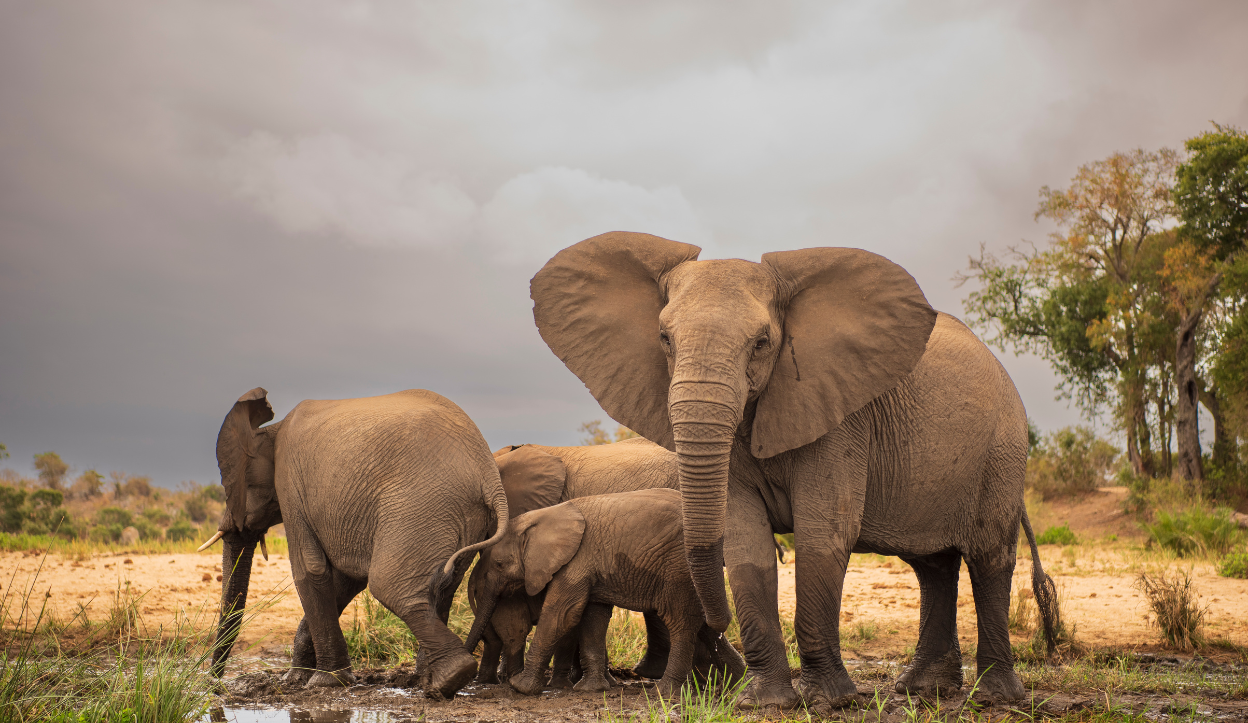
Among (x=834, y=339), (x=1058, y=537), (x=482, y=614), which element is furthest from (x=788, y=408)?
(x=1058, y=537)

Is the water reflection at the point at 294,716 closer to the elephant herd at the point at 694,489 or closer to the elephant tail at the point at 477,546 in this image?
the elephant herd at the point at 694,489

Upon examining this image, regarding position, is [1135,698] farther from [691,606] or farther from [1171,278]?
[1171,278]

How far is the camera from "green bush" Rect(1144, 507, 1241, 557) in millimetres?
15875

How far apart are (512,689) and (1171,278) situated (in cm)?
2862

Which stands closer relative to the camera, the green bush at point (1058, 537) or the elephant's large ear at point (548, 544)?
the elephant's large ear at point (548, 544)

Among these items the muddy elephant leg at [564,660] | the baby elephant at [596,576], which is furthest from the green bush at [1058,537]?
the muddy elephant leg at [564,660]

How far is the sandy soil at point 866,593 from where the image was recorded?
10.1 metres

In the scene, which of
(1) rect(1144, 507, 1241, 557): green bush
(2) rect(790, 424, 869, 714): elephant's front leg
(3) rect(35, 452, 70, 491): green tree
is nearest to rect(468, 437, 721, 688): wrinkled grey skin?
(2) rect(790, 424, 869, 714): elephant's front leg

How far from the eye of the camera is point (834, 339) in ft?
18.5

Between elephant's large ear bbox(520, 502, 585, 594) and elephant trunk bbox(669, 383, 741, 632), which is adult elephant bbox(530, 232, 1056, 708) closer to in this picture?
elephant trunk bbox(669, 383, 741, 632)

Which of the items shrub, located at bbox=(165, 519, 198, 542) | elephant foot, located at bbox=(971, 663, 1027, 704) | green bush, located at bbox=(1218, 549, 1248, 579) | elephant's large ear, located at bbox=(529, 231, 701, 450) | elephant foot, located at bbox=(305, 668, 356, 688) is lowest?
elephant foot, located at bbox=(971, 663, 1027, 704)

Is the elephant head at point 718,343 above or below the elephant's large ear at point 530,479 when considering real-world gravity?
above

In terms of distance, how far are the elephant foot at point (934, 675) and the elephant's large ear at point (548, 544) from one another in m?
2.61

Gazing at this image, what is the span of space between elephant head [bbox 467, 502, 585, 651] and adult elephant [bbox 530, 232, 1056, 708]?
1223mm
